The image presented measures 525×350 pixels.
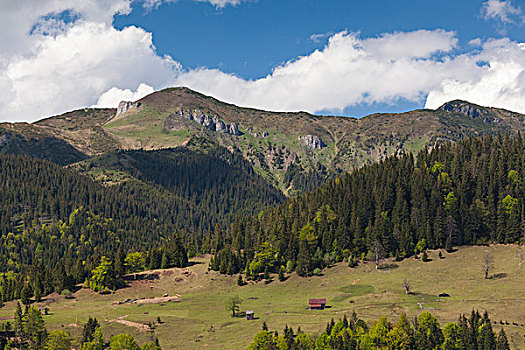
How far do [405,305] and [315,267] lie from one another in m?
59.1

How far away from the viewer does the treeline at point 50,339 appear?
102 meters

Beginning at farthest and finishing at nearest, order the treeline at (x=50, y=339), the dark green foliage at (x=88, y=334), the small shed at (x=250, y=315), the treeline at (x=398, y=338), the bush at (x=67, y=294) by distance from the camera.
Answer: the bush at (x=67, y=294)
the small shed at (x=250, y=315)
the dark green foliage at (x=88, y=334)
the treeline at (x=50, y=339)
the treeline at (x=398, y=338)

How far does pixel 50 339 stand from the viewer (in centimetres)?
10544

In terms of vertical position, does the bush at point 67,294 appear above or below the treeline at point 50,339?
above

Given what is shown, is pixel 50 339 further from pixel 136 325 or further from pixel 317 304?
pixel 317 304

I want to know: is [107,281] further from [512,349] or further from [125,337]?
[512,349]

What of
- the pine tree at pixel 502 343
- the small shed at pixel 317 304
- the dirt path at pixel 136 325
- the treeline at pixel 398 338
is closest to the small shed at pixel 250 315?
the small shed at pixel 317 304

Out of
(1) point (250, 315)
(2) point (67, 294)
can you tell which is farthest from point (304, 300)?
(2) point (67, 294)

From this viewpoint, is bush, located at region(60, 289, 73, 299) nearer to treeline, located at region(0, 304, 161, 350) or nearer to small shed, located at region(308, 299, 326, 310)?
treeline, located at region(0, 304, 161, 350)

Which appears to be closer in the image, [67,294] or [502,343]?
[502,343]

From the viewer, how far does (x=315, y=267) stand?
184 metres

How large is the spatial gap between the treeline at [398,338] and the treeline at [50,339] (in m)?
28.5

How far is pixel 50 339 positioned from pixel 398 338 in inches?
3075

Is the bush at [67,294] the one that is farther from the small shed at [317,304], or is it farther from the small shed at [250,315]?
the small shed at [317,304]
